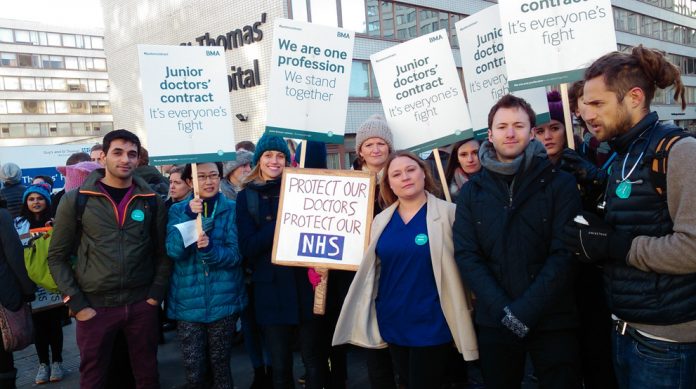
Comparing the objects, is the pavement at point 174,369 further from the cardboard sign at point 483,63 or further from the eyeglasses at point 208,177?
the cardboard sign at point 483,63

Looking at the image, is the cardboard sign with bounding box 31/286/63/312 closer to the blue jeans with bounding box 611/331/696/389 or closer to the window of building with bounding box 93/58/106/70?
the blue jeans with bounding box 611/331/696/389

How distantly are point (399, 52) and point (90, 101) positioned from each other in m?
76.9

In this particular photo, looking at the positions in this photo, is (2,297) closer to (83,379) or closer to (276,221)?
(83,379)

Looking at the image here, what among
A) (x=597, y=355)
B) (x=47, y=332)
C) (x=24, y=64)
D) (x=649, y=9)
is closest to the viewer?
(x=597, y=355)

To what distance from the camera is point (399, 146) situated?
4.29 metres

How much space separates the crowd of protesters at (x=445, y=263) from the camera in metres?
2.27

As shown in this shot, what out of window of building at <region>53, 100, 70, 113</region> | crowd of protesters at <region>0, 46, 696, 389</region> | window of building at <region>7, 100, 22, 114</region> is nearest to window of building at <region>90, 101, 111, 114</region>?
window of building at <region>53, 100, 70, 113</region>

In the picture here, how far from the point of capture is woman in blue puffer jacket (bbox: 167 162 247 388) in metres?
3.82

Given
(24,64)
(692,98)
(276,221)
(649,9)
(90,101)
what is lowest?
(276,221)

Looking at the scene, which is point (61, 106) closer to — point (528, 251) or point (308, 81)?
point (308, 81)

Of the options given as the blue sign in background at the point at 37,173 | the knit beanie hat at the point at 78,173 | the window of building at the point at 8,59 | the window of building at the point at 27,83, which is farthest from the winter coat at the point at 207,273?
the window of building at the point at 8,59

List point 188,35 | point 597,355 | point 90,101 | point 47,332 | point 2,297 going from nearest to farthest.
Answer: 1. point 597,355
2. point 2,297
3. point 47,332
4. point 188,35
5. point 90,101

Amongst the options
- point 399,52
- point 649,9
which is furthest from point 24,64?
point 399,52

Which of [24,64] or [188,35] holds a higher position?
[24,64]
